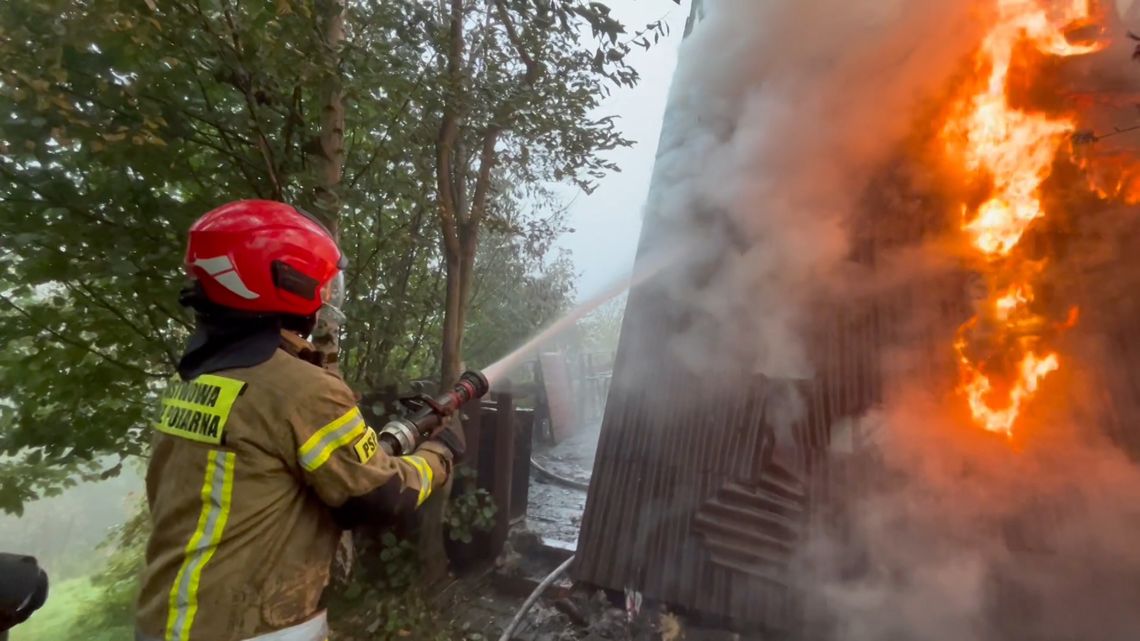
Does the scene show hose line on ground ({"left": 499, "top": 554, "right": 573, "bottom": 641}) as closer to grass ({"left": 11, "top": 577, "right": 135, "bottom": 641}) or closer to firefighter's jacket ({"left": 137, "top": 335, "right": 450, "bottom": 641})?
firefighter's jacket ({"left": 137, "top": 335, "right": 450, "bottom": 641})

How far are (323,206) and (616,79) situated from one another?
2.92 metres

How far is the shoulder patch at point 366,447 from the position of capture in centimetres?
186

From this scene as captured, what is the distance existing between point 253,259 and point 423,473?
99cm

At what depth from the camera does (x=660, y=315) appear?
14.9 ft

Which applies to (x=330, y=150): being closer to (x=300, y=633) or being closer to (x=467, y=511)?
(x=300, y=633)

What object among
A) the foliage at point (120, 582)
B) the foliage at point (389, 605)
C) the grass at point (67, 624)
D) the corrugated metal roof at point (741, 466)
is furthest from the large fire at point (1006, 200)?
the grass at point (67, 624)

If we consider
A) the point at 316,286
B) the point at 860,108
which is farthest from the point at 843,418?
the point at 316,286

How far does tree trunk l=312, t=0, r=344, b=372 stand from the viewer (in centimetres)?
357

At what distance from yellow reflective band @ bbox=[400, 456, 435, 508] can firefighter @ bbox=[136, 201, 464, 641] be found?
0.19 ft

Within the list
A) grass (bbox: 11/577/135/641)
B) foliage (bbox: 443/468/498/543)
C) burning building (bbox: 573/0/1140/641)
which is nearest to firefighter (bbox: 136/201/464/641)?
burning building (bbox: 573/0/1140/641)

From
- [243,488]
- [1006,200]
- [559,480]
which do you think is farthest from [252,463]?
[559,480]

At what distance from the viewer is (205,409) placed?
1.76 meters

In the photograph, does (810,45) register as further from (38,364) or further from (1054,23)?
(38,364)

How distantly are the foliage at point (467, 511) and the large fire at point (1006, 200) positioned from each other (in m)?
4.05
